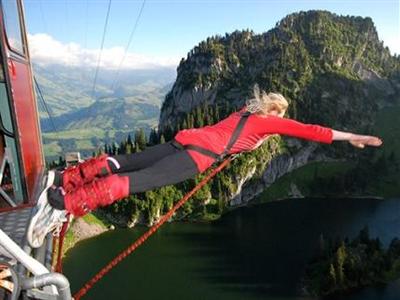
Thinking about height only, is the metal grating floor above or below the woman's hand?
below

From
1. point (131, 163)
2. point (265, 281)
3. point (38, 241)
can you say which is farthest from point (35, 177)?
point (265, 281)

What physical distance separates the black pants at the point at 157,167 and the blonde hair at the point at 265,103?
1559 millimetres

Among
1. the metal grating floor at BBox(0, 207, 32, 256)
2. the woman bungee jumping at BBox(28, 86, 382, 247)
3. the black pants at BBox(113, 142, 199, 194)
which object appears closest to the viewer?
the woman bungee jumping at BBox(28, 86, 382, 247)

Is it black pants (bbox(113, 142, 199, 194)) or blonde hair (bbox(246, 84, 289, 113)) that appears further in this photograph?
blonde hair (bbox(246, 84, 289, 113))

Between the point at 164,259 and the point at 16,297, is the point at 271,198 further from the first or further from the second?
the point at 16,297

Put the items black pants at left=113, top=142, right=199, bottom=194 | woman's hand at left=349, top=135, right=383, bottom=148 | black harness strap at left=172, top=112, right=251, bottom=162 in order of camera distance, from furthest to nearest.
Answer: woman's hand at left=349, top=135, right=383, bottom=148, black harness strap at left=172, top=112, right=251, bottom=162, black pants at left=113, top=142, right=199, bottom=194

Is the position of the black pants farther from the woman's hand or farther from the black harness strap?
the woman's hand

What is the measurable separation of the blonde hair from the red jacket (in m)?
0.13

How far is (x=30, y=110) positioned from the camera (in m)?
12.1

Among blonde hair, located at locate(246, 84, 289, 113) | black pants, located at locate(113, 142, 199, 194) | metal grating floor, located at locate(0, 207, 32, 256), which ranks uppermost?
blonde hair, located at locate(246, 84, 289, 113)

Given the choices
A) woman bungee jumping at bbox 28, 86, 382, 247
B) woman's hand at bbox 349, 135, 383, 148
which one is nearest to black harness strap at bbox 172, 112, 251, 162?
woman bungee jumping at bbox 28, 86, 382, 247

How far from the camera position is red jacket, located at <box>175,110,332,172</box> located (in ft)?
27.6

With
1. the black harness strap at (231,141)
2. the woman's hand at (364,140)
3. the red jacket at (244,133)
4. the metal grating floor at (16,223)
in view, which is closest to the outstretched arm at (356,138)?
the woman's hand at (364,140)

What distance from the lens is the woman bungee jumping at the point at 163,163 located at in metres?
7.11
